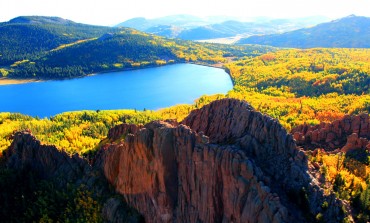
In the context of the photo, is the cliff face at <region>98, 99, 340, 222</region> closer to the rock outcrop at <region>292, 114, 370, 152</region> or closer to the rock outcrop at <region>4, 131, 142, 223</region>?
the rock outcrop at <region>4, 131, 142, 223</region>

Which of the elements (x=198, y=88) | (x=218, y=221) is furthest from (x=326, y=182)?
(x=198, y=88)

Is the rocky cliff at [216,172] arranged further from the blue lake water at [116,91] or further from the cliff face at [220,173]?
the blue lake water at [116,91]

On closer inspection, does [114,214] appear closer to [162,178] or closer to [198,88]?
[162,178]

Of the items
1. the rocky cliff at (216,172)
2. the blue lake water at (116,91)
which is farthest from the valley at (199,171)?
the blue lake water at (116,91)

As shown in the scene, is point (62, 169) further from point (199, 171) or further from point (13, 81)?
point (13, 81)

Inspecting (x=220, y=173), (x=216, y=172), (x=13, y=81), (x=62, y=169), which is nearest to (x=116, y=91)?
(x=13, y=81)

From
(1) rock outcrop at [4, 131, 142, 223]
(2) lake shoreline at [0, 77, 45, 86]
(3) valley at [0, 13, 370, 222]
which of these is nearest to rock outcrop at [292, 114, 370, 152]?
(3) valley at [0, 13, 370, 222]
